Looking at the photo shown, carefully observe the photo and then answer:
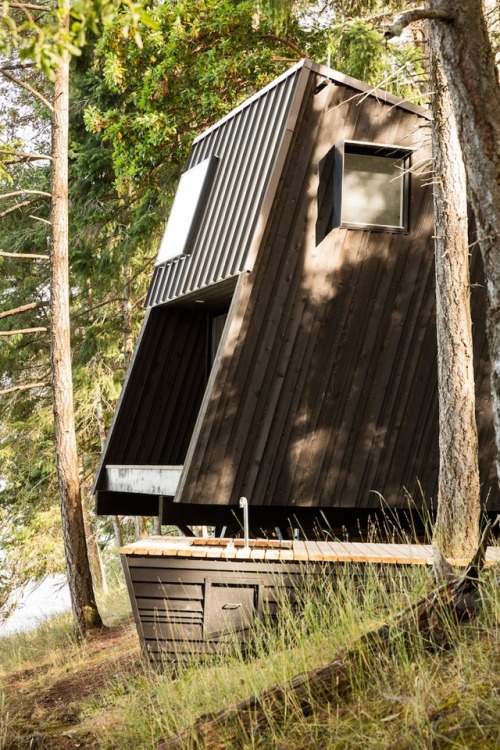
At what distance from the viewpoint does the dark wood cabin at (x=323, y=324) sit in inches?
378

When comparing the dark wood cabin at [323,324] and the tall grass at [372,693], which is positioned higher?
the dark wood cabin at [323,324]

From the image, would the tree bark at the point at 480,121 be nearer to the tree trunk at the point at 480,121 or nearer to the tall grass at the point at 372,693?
the tree trunk at the point at 480,121

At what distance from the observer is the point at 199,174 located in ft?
38.8

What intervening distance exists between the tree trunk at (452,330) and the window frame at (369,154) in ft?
3.96

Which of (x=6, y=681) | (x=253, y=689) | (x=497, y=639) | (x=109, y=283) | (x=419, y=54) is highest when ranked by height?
(x=419, y=54)

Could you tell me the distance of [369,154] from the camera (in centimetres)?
1023

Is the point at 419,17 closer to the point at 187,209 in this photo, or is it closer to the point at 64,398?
the point at 187,209

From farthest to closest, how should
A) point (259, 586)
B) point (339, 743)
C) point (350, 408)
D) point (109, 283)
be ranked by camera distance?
point (109, 283)
point (350, 408)
point (259, 586)
point (339, 743)

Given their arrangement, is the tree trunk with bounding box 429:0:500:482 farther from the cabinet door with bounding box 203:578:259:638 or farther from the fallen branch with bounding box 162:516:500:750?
the cabinet door with bounding box 203:578:259:638

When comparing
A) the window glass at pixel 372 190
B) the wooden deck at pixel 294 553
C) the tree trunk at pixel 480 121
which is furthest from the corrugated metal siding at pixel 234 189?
the tree trunk at pixel 480 121

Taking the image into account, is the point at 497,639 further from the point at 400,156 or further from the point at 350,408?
the point at 400,156

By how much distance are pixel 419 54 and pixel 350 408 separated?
589cm

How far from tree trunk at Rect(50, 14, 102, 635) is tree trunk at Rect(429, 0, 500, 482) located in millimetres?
8500

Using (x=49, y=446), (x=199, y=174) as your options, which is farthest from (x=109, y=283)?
(x=199, y=174)
